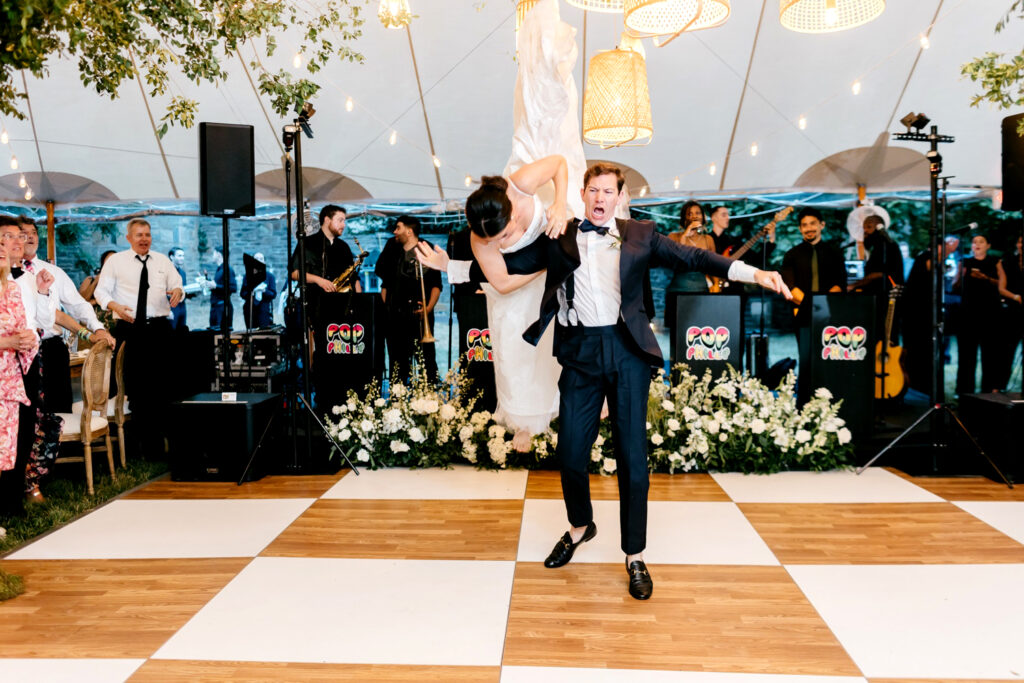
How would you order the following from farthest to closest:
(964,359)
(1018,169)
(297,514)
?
(964,359) → (1018,169) → (297,514)

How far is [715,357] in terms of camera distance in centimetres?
573

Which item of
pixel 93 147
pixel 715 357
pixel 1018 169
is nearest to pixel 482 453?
pixel 715 357

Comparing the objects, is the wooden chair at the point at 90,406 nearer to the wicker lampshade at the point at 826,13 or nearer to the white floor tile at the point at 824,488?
the white floor tile at the point at 824,488

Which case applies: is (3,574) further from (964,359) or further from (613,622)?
(964,359)

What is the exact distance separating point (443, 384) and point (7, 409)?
2.79 meters

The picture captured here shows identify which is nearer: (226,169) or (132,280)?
Answer: (226,169)

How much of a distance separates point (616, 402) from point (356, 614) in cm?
132

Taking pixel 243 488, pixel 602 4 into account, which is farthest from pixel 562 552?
pixel 602 4

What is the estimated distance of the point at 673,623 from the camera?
9.21ft

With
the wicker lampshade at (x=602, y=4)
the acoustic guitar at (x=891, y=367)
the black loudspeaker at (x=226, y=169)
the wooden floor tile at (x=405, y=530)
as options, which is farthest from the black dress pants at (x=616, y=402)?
the acoustic guitar at (x=891, y=367)

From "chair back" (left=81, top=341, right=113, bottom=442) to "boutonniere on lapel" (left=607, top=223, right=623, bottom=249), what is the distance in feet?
11.1

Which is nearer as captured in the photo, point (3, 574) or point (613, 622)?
point (613, 622)

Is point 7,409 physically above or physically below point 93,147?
below

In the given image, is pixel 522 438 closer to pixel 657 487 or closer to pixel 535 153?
pixel 657 487
